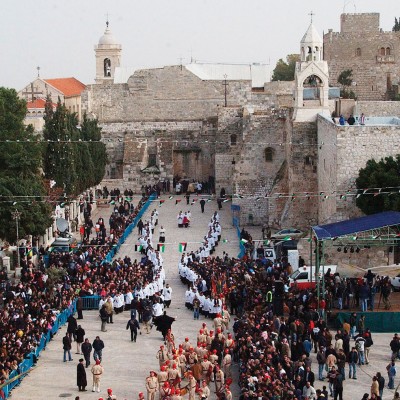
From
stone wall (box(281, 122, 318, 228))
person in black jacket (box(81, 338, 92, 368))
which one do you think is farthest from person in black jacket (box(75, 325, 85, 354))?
stone wall (box(281, 122, 318, 228))

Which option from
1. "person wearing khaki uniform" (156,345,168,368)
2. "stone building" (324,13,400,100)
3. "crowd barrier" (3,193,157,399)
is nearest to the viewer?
"crowd barrier" (3,193,157,399)

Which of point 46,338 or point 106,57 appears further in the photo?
point 106,57

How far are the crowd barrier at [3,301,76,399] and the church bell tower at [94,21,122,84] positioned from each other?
176ft

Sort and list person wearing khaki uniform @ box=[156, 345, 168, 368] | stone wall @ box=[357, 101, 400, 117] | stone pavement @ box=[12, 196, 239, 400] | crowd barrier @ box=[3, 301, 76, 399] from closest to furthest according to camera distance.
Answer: crowd barrier @ box=[3, 301, 76, 399] → stone pavement @ box=[12, 196, 239, 400] → person wearing khaki uniform @ box=[156, 345, 168, 368] → stone wall @ box=[357, 101, 400, 117]

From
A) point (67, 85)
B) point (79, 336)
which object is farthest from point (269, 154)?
point (67, 85)

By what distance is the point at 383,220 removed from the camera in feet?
111

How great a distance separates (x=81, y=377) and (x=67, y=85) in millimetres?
77987

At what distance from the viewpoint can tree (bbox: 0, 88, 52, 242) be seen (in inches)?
1619

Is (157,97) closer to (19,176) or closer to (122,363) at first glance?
(19,176)

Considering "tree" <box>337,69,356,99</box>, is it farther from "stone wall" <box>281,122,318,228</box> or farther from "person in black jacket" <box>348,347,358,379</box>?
"person in black jacket" <box>348,347,358,379</box>

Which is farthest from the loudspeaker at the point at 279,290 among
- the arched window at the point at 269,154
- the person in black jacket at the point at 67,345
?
the arched window at the point at 269,154

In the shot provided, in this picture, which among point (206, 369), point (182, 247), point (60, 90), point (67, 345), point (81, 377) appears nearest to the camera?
point (206, 369)

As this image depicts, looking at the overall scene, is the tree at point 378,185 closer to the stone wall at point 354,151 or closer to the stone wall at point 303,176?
the stone wall at point 354,151

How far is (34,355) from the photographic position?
29.1 metres
